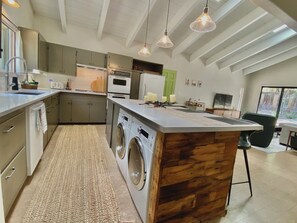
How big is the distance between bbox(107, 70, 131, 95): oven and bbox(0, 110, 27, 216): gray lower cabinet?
3.30m

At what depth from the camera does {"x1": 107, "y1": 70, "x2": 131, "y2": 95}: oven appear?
15.5 ft

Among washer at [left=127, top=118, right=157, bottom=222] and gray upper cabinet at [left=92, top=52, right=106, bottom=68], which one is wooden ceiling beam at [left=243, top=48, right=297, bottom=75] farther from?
washer at [left=127, top=118, right=157, bottom=222]

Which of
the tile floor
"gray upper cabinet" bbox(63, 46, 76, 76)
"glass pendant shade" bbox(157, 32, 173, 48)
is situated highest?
"glass pendant shade" bbox(157, 32, 173, 48)

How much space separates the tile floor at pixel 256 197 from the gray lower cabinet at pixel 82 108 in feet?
5.06

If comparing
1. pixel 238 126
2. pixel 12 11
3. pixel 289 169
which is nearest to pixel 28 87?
pixel 12 11

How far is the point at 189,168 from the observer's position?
124 centimetres

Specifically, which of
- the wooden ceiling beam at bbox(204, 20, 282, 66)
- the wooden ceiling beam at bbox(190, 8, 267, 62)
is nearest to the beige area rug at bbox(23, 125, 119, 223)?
the wooden ceiling beam at bbox(190, 8, 267, 62)

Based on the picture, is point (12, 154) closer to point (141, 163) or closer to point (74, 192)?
point (74, 192)

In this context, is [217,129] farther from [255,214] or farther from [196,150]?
[255,214]

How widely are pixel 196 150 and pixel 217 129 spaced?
231mm

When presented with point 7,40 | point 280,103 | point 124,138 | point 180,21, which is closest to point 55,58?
point 7,40

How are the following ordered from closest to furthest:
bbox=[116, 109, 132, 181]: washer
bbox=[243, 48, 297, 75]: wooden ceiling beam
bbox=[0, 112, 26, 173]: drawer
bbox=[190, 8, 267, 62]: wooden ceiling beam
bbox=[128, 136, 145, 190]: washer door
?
1. bbox=[0, 112, 26, 173]: drawer
2. bbox=[128, 136, 145, 190]: washer door
3. bbox=[116, 109, 132, 181]: washer
4. bbox=[190, 8, 267, 62]: wooden ceiling beam
5. bbox=[243, 48, 297, 75]: wooden ceiling beam

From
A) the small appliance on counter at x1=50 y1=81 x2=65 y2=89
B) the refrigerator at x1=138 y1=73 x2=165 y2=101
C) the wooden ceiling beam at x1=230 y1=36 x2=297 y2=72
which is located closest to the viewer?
the small appliance on counter at x1=50 y1=81 x2=65 y2=89

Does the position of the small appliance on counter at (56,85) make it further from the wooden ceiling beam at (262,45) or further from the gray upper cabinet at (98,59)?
the wooden ceiling beam at (262,45)
